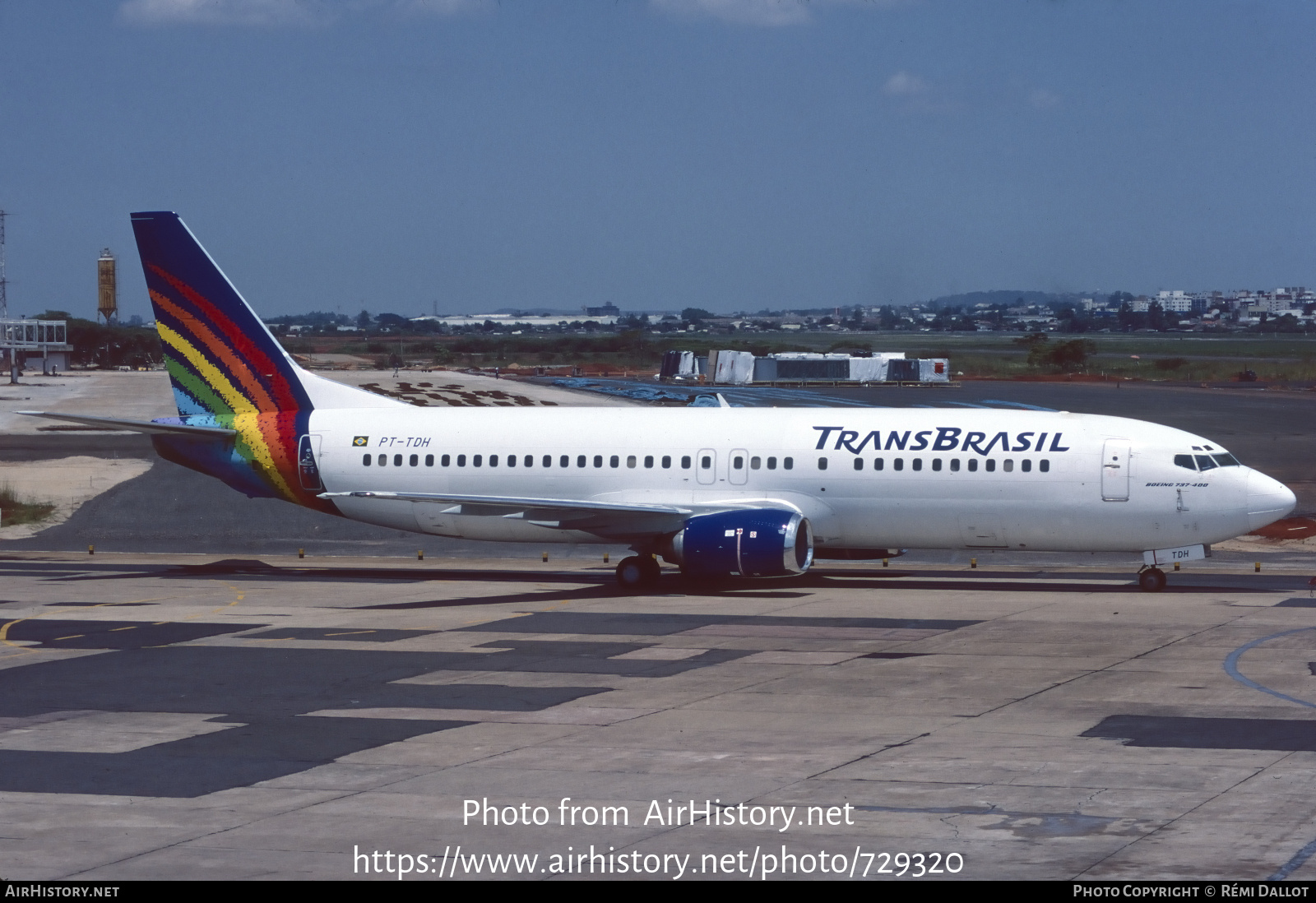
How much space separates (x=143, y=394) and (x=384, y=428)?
9199 cm

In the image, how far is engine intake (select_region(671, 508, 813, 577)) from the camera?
39094 millimetres

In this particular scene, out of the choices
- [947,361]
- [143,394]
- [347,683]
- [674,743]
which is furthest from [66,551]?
[947,361]

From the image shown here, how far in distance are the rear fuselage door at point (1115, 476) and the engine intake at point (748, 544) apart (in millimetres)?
7564

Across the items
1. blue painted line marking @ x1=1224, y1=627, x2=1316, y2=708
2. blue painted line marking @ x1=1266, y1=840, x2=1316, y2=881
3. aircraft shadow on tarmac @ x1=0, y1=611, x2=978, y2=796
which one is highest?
blue painted line marking @ x1=1266, y1=840, x2=1316, y2=881

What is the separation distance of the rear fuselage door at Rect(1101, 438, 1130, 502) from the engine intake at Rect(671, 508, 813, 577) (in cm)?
Result: 756

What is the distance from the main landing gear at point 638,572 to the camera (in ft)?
137

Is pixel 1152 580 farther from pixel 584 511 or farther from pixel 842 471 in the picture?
pixel 584 511

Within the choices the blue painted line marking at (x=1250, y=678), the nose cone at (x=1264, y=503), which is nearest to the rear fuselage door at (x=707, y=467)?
the nose cone at (x=1264, y=503)

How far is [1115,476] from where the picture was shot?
128 ft

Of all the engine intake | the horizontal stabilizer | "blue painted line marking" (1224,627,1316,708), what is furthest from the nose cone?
the horizontal stabilizer

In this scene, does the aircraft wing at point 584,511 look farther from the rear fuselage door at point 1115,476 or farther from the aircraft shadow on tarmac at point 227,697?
the rear fuselage door at point 1115,476

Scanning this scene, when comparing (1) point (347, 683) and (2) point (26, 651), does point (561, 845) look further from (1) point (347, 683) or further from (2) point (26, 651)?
(2) point (26, 651)

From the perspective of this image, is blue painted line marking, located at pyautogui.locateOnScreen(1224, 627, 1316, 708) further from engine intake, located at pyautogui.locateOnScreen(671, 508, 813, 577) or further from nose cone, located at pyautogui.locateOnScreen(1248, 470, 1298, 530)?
engine intake, located at pyautogui.locateOnScreen(671, 508, 813, 577)

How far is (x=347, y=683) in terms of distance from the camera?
27.5 m
